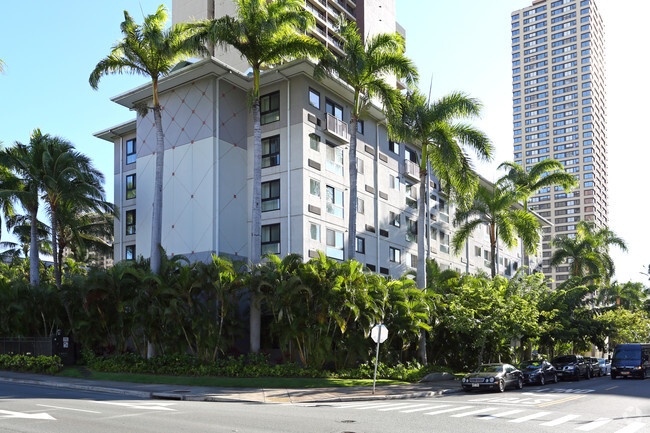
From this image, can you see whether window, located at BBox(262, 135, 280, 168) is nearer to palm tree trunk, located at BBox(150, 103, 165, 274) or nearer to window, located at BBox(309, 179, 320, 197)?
window, located at BBox(309, 179, 320, 197)

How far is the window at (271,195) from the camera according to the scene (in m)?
35.1

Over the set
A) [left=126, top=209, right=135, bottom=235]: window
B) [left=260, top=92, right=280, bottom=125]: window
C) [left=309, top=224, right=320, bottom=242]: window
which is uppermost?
[left=260, top=92, right=280, bottom=125]: window

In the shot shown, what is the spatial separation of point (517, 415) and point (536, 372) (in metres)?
16.4

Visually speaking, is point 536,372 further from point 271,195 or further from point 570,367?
point 271,195

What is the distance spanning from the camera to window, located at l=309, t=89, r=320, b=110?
1406 inches

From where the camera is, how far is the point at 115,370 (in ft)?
94.2

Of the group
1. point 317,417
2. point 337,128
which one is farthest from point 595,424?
point 337,128

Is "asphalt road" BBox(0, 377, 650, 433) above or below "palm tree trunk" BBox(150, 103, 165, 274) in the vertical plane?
below

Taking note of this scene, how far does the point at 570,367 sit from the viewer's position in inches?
1468

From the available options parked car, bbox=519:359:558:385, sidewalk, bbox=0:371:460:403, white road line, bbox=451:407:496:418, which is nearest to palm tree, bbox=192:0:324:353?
sidewalk, bbox=0:371:460:403

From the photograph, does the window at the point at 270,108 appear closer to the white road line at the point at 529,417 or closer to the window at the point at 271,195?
the window at the point at 271,195

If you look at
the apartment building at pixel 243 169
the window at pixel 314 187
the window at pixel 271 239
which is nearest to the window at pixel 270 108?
the apartment building at pixel 243 169

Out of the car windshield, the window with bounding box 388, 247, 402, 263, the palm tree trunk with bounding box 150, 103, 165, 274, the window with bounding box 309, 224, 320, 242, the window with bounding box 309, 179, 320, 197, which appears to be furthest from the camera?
the window with bounding box 388, 247, 402, 263

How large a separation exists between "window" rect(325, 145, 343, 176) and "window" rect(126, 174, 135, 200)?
13.6m
